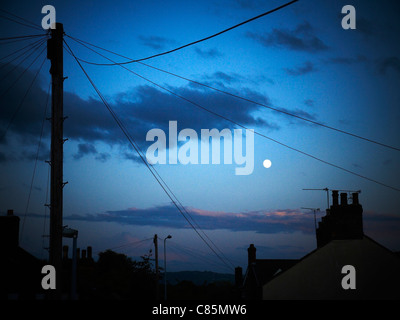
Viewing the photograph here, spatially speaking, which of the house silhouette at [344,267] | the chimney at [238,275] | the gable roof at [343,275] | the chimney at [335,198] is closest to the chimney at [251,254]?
the chimney at [238,275]

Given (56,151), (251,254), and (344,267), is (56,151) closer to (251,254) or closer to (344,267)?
(344,267)

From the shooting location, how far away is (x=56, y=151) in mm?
14672

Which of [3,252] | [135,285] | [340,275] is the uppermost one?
[3,252]

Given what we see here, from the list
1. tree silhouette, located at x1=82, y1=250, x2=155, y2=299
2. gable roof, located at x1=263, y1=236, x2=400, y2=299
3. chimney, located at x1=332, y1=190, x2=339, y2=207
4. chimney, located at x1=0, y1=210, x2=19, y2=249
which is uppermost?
chimney, located at x1=332, y1=190, x2=339, y2=207

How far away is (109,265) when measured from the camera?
291 feet

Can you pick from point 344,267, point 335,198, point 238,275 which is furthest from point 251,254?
point 335,198

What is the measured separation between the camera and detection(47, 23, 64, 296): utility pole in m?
14.3

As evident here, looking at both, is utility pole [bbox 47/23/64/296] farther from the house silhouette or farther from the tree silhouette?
the tree silhouette

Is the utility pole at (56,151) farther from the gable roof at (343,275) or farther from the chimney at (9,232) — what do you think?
the gable roof at (343,275)

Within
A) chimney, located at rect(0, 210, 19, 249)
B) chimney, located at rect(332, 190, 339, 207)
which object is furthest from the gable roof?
chimney, located at rect(0, 210, 19, 249)
